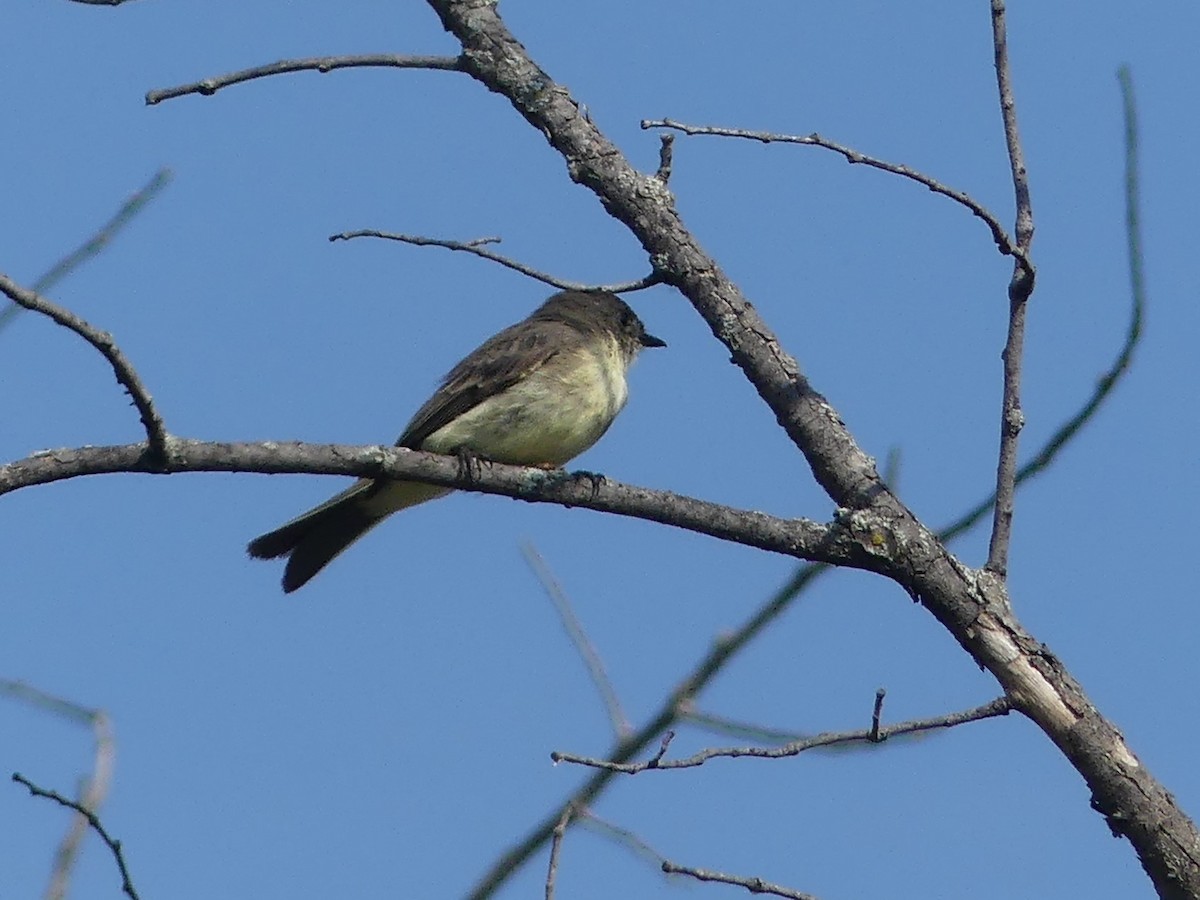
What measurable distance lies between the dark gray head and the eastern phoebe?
0.49 meters

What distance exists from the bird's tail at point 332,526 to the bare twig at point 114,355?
2647 millimetres

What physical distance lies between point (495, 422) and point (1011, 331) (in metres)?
3.03

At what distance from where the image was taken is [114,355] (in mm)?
3945

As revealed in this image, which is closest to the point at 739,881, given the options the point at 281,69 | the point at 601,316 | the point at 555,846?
the point at 555,846

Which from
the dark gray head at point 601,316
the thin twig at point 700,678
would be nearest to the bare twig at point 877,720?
the thin twig at point 700,678

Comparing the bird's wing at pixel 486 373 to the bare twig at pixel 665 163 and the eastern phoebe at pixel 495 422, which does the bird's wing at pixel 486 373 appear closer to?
the eastern phoebe at pixel 495 422

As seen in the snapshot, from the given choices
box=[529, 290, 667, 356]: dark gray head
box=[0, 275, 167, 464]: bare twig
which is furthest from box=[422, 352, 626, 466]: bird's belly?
box=[0, 275, 167, 464]: bare twig

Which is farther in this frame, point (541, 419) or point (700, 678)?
point (541, 419)

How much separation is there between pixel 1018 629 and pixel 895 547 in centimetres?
38

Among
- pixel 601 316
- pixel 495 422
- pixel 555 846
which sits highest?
pixel 601 316

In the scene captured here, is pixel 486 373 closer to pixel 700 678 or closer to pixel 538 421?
pixel 538 421

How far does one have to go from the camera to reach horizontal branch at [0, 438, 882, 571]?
166 inches

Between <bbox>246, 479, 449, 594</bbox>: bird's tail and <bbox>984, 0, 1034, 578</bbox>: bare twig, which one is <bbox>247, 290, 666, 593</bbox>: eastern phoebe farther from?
<bbox>984, 0, 1034, 578</bbox>: bare twig

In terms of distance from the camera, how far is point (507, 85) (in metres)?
5.14
